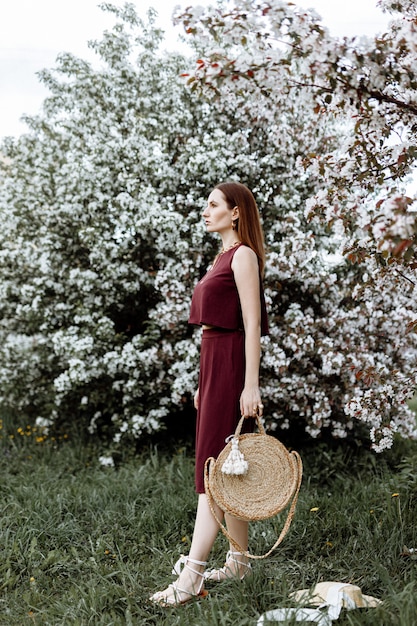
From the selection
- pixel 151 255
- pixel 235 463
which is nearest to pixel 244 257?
pixel 235 463

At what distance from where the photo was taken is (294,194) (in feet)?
19.2

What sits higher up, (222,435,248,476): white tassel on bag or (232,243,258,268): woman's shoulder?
(232,243,258,268): woman's shoulder

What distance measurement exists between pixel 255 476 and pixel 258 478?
0.02 metres

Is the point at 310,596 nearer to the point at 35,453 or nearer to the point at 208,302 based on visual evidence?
the point at 208,302

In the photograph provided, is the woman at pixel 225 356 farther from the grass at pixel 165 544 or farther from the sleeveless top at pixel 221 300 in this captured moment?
the grass at pixel 165 544

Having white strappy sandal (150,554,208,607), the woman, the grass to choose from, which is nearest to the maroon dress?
the woman

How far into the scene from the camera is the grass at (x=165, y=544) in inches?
121

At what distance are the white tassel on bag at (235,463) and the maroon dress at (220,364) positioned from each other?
14cm

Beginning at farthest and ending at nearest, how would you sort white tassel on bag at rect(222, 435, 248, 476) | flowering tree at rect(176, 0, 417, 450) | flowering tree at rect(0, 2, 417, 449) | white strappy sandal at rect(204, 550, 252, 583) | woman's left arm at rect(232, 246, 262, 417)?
1. flowering tree at rect(0, 2, 417, 449)
2. white strappy sandal at rect(204, 550, 252, 583)
3. woman's left arm at rect(232, 246, 262, 417)
4. white tassel on bag at rect(222, 435, 248, 476)
5. flowering tree at rect(176, 0, 417, 450)

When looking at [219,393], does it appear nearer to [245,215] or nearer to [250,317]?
[250,317]

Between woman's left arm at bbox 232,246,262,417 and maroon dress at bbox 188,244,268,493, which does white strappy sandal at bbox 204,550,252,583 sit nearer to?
maroon dress at bbox 188,244,268,493

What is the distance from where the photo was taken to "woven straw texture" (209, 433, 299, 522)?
10.2ft

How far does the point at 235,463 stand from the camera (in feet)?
10.0

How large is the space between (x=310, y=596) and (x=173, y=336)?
3115 mm
